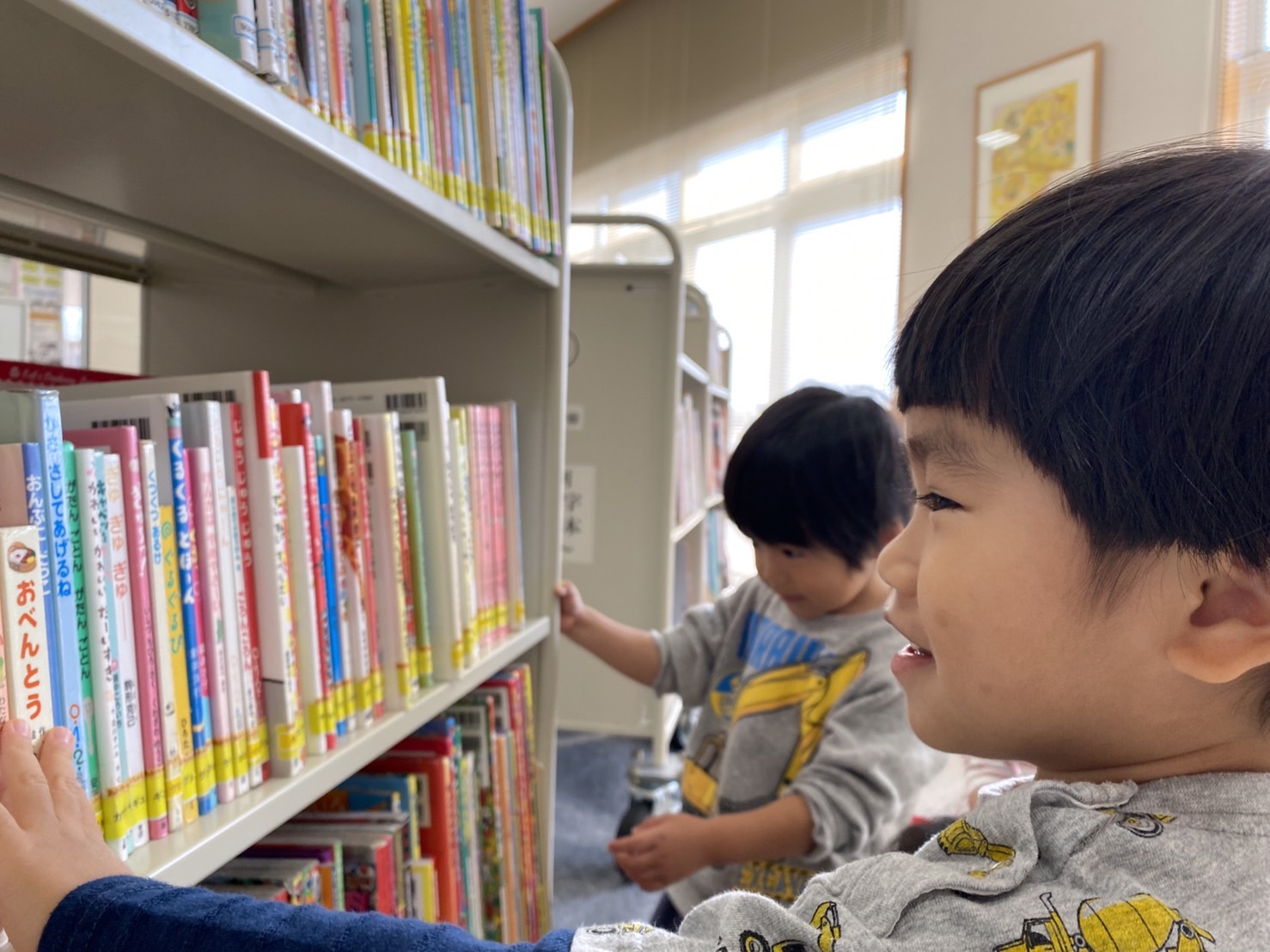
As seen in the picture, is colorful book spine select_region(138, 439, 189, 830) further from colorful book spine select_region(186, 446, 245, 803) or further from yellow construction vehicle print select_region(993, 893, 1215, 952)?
yellow construction vehicle print select_region(993, 893, 1215, 952)

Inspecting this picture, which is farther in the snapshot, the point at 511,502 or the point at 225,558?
the point at 511,502

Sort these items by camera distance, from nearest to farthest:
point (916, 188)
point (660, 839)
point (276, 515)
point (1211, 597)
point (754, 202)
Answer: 1. point (1211, 597)
2. point (276, 515)
3. point (660, 839)
4. point (916, 188)
5. point (754, 202)

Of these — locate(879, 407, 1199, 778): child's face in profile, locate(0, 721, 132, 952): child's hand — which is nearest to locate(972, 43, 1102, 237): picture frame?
locate(879, 407, 1199, 778): child's face in profile

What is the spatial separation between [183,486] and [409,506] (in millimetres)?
270

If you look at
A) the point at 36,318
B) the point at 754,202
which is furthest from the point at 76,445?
the point at 754,202

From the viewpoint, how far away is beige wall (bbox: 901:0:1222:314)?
1.88 m

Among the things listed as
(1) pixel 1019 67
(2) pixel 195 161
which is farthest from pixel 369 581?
(1) pixel 1019 67

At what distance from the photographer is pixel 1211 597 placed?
0.41m

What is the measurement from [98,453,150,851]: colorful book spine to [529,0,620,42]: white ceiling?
3.81 meters

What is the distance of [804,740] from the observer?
103 cm

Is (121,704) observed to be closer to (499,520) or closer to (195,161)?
(195,161)

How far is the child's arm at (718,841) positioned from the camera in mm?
940

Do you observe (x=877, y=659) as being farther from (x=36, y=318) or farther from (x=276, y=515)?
(x=36, y=318)

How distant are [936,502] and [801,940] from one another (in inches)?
10.0
